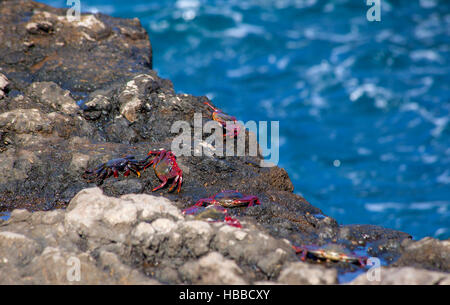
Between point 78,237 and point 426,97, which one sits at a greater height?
point 426,97

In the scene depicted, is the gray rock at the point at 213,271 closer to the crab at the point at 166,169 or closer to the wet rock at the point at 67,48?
the crab at the point at 166,169

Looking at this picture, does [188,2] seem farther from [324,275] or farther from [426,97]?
[324,275]

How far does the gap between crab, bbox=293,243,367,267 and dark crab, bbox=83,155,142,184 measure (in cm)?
189

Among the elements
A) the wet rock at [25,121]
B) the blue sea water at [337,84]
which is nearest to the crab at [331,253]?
the wet rock at [25,121]

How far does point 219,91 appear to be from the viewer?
1290 centimetres

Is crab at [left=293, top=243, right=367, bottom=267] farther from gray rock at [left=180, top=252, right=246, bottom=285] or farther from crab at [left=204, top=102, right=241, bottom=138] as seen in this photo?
crab at [left=204, top=102, right=241, bottom=138]

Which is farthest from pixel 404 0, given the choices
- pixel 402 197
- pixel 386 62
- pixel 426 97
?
pixel 402 197

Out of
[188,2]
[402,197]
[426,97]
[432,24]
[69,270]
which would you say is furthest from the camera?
[188,2]

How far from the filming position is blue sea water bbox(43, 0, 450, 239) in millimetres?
10445

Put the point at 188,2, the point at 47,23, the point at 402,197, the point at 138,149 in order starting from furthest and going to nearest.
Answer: the point at 188,2 → the point at 402,197 → the point at 47,23 → the point at 138,149

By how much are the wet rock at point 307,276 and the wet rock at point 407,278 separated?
184 millimetres

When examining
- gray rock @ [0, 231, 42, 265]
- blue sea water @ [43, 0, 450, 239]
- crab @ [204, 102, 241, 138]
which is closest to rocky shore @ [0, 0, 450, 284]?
gray rock @ [0, 231, 42, 265]

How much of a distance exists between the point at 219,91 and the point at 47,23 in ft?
20.8

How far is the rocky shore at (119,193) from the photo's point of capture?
3465mm
